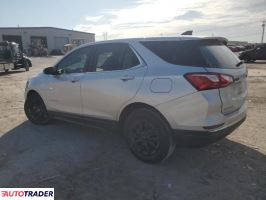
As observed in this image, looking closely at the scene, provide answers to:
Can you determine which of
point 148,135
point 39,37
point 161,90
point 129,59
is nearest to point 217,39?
point 161,90

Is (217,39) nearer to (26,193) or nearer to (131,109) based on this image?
(131,109)

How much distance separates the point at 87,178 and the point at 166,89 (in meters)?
1.62

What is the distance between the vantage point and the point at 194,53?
3.92 meters

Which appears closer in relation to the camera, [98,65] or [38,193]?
[38,193]

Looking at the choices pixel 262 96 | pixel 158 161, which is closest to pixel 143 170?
pixel 158 161

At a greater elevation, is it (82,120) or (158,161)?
(82,120)

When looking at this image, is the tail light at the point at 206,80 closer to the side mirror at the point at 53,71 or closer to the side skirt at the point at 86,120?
the side skirt at the point at 86,120

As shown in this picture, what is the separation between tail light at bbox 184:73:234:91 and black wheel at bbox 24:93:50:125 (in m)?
3.74

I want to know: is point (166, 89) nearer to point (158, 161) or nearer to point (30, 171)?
point (158, 161)

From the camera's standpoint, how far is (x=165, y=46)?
4.21 m

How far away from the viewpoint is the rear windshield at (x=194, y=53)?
12.7 feet

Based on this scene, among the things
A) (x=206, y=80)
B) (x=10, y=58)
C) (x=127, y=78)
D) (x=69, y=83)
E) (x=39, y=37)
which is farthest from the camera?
(x=39, y=37)

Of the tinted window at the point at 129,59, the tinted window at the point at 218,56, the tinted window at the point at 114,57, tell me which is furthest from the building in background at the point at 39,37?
the tinted window at the point at 218,56

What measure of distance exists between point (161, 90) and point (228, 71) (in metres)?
0.93
